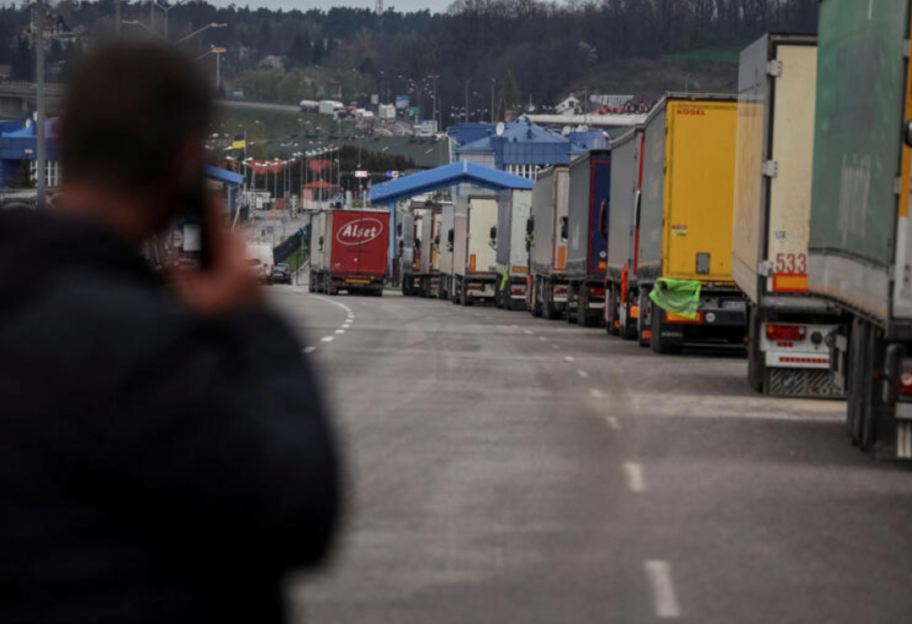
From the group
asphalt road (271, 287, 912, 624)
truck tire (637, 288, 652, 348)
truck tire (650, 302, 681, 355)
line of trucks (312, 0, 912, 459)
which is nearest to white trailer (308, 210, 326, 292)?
line of trucks (312, 0, 912, 459)

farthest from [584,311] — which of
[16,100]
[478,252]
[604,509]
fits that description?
[16,100]

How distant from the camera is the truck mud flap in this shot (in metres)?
19.9

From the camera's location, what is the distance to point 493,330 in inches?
1521

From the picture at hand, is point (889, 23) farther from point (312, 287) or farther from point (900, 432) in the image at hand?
point (312, 287)

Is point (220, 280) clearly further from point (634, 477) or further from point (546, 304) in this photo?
point (546, 304)

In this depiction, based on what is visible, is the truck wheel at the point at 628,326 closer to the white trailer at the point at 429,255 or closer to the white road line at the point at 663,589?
the white road line at the point at 663,589

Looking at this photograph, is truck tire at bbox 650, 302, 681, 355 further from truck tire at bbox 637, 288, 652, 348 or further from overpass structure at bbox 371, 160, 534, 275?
overpass structure at bbox 371, 160, 534, 275

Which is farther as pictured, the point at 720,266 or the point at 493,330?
the point at 493,330

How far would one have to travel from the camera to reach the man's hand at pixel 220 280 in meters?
2.53

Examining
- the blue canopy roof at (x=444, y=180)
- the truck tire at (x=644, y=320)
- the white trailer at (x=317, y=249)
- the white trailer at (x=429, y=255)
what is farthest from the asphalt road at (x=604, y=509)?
the blue canopy roof at (x=444, y=180)

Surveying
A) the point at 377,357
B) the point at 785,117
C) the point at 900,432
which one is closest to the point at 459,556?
the point at 900,432

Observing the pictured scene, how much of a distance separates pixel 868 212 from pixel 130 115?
1216 cm

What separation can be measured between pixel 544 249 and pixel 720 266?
2070cm

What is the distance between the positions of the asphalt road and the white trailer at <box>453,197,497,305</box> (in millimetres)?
40160
